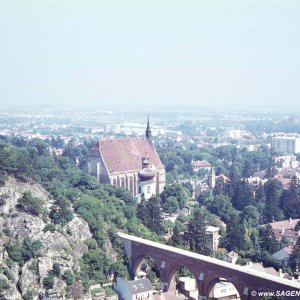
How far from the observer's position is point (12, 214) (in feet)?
123

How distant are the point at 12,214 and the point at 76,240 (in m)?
3.69

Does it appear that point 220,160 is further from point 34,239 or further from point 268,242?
point 34,239

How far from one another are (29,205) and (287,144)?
86.6 meters

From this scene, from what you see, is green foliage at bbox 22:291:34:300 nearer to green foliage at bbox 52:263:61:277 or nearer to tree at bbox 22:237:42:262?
green foliage at bbox 52:263:61:277

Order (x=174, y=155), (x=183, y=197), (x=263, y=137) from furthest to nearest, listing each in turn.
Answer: (x=263, y=137), (x=174, y=155), (x=183, y=197)

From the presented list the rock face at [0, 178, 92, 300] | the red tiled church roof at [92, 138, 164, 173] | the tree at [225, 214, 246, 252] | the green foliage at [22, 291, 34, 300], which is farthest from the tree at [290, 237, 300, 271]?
the red tiled church roof at [92, 138, 164, 173]

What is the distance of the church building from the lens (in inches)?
2061

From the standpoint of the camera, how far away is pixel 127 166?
175ft

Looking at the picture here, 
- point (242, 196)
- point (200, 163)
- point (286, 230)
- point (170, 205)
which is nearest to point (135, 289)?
point (286, 230)

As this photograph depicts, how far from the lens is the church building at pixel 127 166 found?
52.3 metres

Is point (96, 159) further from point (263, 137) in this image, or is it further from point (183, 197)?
point (263, 137)

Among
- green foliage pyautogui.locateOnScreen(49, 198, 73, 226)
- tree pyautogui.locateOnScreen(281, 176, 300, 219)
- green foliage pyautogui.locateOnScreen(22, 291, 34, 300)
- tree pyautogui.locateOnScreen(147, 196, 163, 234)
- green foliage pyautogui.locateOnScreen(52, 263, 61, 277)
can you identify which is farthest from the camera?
tree pyautogui.locateOnScreen(281, 176, 300, 219)

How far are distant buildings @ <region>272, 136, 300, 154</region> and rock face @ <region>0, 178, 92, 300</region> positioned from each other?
83.0 metres

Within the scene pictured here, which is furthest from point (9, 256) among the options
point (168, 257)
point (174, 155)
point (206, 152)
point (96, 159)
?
point (206, 152)
